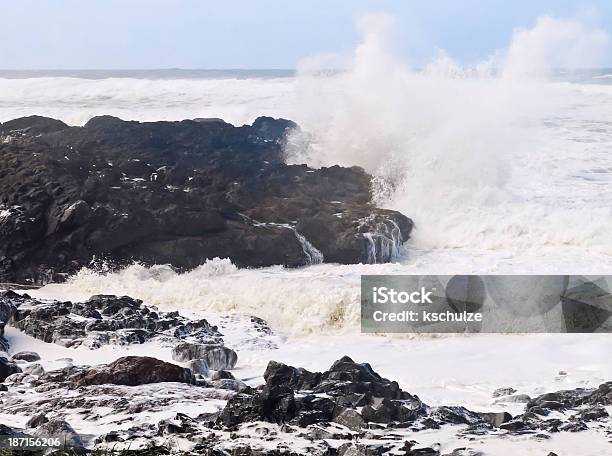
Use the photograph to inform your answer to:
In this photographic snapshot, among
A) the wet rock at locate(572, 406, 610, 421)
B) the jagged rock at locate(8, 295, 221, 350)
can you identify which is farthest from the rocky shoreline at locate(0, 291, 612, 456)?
the jagged rock at locate(8, 295, 221, 350)

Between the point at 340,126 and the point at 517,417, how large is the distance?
1590cm

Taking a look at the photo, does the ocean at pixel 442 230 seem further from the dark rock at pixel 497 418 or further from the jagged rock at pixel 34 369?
the jagged rock at pixel 34 369

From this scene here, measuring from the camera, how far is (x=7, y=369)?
888 cm

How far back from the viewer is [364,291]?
12867 millimetres

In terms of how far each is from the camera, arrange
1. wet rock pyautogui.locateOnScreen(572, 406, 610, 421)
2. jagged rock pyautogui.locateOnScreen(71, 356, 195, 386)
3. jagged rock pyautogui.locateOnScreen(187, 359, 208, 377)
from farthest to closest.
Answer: jagged rock pyautogui.locateOnScreen(187, 359, 208, 377), jagged rock pyautogui.locateOnScreen(71, 356, 195, 386), wet rock pyautogui.locateOnScreen(572, 406, 610, 421)

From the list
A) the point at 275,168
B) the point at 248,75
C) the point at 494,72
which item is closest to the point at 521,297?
the point at 275,168

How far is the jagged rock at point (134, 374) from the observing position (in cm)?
840

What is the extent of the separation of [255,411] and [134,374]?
1.82 m

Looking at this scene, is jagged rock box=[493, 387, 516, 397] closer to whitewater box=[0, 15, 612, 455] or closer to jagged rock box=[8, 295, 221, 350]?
whitewater box=[0, 15, 612, 455]

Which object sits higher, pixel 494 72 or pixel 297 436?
pixel 494 72

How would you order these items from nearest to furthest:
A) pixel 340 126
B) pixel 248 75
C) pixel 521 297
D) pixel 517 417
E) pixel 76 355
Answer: pixel 517 417
pixel 76 355
pixel 521 297
pixel 340 126
pixel 248 75

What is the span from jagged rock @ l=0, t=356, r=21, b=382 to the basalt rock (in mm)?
5409

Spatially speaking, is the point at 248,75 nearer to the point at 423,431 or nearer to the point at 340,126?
the point at 340,126

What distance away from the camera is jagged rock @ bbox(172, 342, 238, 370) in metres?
9.97
